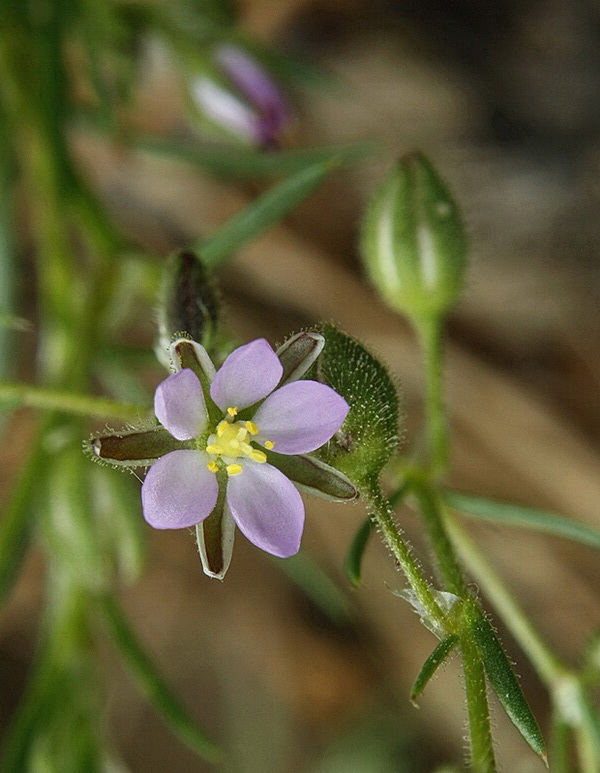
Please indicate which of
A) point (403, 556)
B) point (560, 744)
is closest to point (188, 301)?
point (403, 556)

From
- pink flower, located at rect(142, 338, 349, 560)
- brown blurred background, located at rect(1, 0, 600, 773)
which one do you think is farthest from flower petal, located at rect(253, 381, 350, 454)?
brown blurred background, located at rect(1, 0, 600, 773)

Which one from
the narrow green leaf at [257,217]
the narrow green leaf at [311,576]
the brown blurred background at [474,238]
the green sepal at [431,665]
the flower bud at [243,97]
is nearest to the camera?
the green sepal at [431,665]

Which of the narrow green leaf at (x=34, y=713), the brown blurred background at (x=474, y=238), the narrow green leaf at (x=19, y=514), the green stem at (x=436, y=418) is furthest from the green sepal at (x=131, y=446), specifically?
the brown blurred background at (x=474, y=238)

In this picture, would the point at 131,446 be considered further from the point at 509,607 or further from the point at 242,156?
the point at 242,156

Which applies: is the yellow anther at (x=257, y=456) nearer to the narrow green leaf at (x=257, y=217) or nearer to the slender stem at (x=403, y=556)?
the slender stem at (x=403, y=556)

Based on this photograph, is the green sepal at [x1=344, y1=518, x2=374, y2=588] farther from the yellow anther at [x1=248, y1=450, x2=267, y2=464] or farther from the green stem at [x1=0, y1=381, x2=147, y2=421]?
the green stem at [x1=0, y1=381, x2=147, y2=421]

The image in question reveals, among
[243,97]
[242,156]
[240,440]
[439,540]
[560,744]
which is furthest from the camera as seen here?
[242,156]
